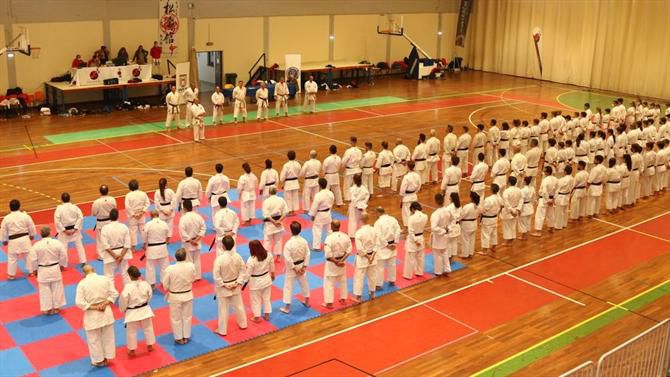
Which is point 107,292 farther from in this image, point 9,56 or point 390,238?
point 9,56

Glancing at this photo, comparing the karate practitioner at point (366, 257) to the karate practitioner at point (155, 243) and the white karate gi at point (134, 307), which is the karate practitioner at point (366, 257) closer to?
the karate practitioner at point (155, 243)

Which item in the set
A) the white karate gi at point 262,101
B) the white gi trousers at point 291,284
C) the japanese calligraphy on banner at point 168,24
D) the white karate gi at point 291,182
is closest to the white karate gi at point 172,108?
the white karate gi at point 262,101

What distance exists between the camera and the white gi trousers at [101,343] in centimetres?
1088

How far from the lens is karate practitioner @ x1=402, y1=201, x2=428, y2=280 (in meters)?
13.9

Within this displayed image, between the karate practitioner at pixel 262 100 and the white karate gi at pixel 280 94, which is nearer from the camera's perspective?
the karate practitioner at pixel 262 100

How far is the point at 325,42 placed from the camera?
38.5m

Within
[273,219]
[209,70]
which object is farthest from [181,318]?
[209,70]

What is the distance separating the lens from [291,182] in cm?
1761

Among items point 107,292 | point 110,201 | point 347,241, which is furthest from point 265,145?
point 107,292

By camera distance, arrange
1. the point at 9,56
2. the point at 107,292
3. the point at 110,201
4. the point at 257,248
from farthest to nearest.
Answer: the point at 9,56
the point at 110,201
the point at 257,248
the point at 107,292

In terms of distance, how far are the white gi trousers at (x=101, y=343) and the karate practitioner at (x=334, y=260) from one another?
385 centimetres

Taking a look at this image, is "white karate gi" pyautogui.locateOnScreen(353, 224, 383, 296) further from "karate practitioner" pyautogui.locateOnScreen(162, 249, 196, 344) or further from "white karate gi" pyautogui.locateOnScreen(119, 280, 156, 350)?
"white karate gi" pyautogui.locateOnScreen(119, 280, 156, 350)

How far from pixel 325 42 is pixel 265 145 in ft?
50.0

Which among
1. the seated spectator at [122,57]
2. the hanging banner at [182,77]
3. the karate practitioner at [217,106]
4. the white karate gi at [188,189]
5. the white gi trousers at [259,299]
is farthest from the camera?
the seated spectator at [122,57]
